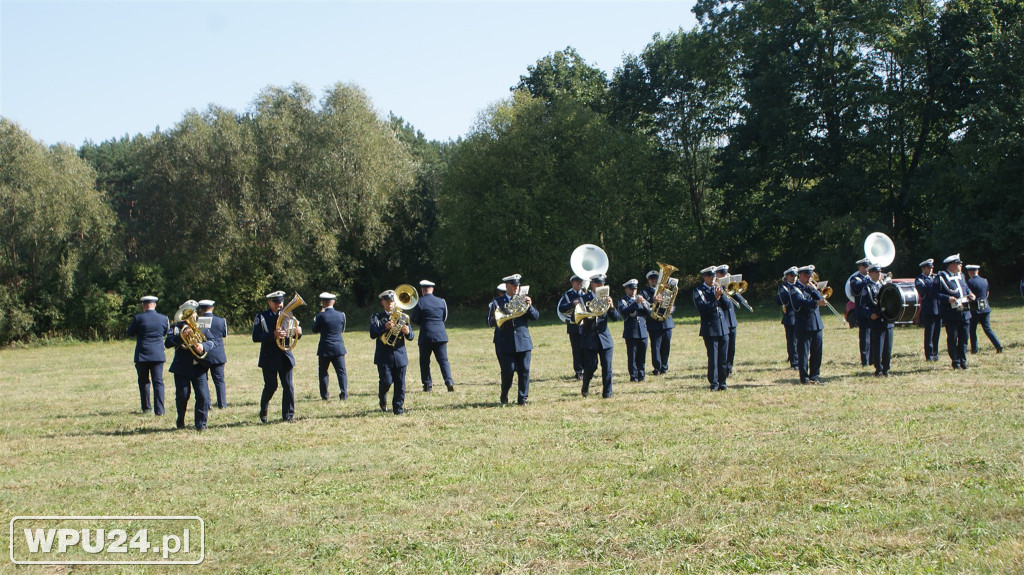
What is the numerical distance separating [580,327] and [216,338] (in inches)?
231

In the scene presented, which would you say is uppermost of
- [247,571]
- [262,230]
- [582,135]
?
[582,135]

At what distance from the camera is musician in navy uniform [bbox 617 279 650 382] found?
45.8 ft

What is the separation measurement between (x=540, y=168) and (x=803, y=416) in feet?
106

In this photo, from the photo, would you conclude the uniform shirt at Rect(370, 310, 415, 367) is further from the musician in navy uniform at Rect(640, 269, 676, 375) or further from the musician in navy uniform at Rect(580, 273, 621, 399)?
the musician in navy uniform at Rect(640, 269, 676, 375)

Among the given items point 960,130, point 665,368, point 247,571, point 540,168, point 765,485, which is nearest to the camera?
point 247,571

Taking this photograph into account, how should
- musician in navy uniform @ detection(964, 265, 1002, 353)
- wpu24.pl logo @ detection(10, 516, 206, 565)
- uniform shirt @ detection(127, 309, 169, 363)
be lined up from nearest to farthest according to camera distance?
wpu24.pl logo @ detection(10, 516, 206, 565)
uniform shirt @ detection(127, 309, 169, 363)
musician in navy uniform @ detection(964, 265, 1002, 353)

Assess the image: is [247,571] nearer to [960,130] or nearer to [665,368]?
[665,368]

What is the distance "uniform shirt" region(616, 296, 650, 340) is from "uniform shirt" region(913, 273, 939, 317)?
5.01 m

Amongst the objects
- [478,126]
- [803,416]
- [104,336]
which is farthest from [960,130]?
[104,336]

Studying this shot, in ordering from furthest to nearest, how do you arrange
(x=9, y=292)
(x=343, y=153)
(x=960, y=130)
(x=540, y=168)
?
(x=343, y=153)
(x=540, y=168)
(x=9, y=292)
(x=960, y=130)

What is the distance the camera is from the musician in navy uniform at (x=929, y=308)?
14.7 meters

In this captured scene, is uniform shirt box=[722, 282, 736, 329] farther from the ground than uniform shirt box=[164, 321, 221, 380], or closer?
farther from the ground

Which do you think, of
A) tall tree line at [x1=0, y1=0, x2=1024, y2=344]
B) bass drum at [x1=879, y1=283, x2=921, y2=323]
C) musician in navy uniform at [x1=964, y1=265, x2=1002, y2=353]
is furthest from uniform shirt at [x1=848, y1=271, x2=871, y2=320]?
tall tree line at [x1=0, y1=0, x2=1024, y2=344]

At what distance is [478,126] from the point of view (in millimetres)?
43844
